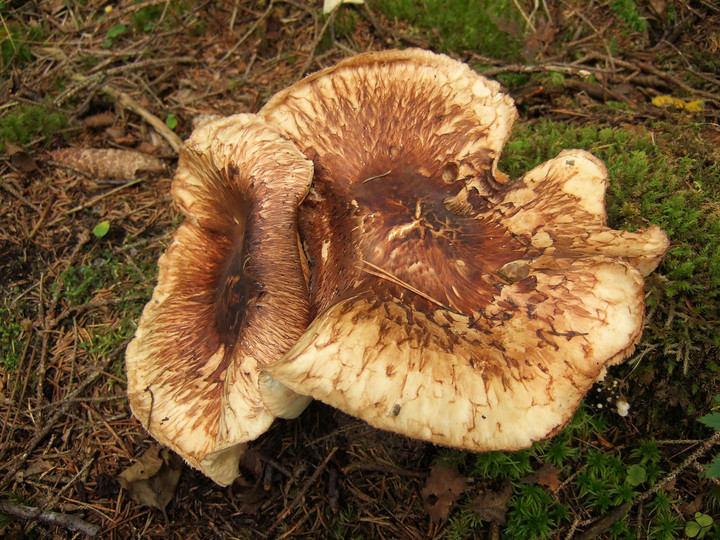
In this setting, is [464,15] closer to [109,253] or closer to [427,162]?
[427,162]

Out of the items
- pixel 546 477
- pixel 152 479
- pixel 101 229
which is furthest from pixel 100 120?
pixel 546 477

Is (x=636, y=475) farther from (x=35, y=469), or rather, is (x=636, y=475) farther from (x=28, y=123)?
(x=28, y=123)

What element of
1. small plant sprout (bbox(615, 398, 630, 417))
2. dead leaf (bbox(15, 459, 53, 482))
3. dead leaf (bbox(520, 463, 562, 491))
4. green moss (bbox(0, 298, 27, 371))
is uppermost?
green moss (bbox(0, 298, 27, 371))

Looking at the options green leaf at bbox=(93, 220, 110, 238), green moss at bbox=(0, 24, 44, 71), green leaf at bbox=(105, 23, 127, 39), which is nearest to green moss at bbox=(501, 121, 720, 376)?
green leaf at bbox=(93, 220, 110, 238)

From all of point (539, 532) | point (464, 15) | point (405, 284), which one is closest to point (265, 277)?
point (405, 284)

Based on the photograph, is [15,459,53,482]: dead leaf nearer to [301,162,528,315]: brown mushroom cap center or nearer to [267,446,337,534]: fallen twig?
[267,446,337,534]: fallen twig

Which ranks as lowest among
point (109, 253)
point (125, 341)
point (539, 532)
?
point (539, 532)
